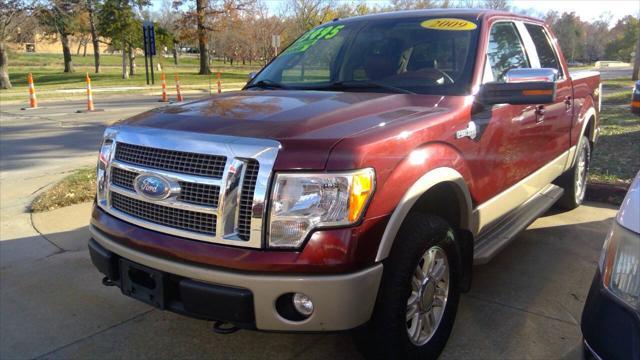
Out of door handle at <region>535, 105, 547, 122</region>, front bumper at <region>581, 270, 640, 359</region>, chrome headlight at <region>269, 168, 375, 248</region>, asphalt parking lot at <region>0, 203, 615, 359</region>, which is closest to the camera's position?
front bumper at <region>581, 270, 640, 359</region>

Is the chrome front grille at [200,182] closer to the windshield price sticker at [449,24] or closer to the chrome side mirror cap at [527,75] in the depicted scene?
the chrome side mirror cap at [527,75]

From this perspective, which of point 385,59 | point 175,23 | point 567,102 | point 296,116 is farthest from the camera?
point 175,23

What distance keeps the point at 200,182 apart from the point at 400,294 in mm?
1049

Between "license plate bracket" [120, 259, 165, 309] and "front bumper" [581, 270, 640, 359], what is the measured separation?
5.95 ft

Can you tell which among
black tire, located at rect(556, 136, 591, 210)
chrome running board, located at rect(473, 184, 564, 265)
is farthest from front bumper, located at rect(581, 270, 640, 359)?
black tire, located at rect(556, 136, 591, 210)

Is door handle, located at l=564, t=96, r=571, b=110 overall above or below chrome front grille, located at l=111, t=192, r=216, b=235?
above

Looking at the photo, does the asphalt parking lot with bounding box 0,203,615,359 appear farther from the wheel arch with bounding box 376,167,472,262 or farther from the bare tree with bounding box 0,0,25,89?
the bare tree with bounding box 0,0,25,89

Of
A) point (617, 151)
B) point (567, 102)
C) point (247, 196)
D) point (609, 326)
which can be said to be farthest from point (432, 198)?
point (617, 151)

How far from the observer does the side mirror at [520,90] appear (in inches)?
124

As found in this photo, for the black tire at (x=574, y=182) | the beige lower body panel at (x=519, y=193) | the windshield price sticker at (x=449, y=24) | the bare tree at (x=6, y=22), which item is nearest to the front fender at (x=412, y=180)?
the beige lower body panel at (x=519, y=193)

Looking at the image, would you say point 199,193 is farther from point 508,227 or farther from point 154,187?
point 508,227

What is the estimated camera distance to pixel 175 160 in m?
2.52

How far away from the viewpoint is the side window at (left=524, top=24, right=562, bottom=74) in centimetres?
454

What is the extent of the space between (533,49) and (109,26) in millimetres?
34595
